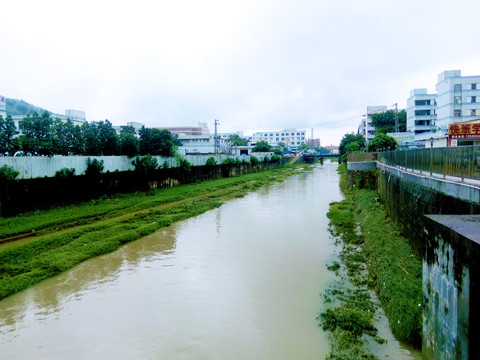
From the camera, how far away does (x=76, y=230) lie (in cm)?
1730

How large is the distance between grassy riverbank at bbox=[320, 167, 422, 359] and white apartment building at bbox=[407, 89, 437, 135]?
62893 mm

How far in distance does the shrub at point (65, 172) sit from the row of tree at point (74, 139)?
52.8 inches

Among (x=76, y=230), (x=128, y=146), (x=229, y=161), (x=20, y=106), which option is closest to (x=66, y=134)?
(x=128, y=146)

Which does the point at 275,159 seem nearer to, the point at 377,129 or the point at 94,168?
the point at 377,129

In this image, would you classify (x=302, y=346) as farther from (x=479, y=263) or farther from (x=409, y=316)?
(x=479, y=263)

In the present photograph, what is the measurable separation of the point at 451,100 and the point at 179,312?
59207mm

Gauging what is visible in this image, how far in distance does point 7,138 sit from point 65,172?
14.7 feet

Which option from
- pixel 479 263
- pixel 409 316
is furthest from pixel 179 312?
pixel 479 263

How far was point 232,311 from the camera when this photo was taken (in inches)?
367

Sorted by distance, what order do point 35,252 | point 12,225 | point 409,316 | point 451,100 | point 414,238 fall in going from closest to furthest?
1. point 409,316
2. point 414,238
3. point 35,252
4. point 12,225
5. point 451,100

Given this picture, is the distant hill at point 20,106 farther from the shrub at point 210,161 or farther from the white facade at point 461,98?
the white facade at point 461,98

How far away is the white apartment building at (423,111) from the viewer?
2721 inches

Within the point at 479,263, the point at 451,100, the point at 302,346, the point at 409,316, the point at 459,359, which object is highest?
the point at 451,100

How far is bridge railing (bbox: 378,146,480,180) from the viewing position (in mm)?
8833
